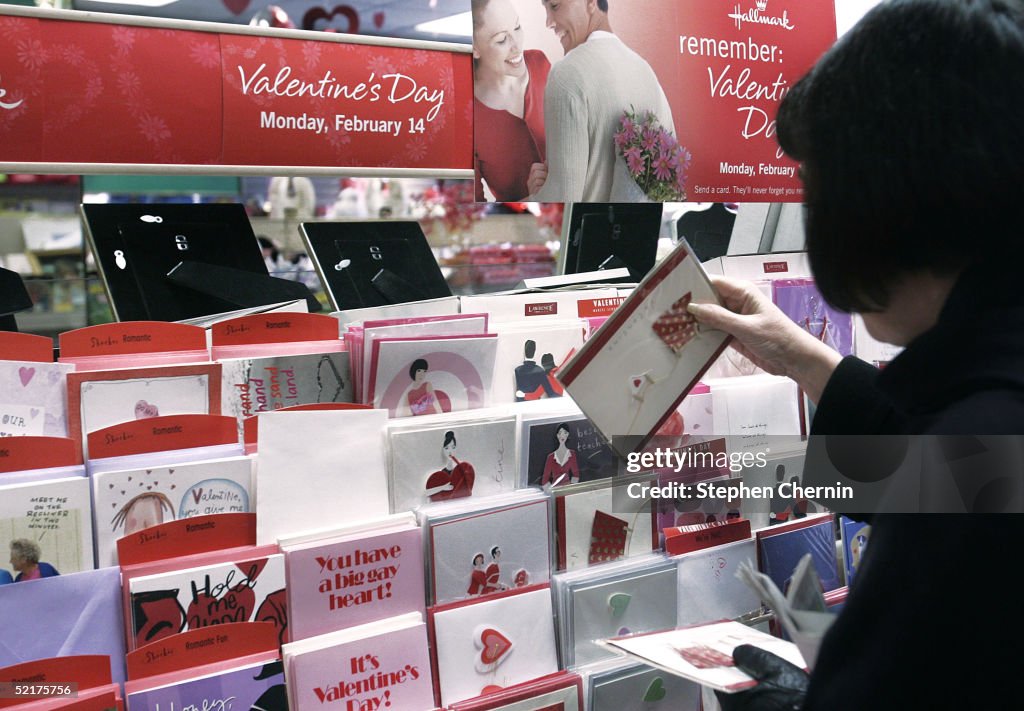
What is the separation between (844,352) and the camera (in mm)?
2111

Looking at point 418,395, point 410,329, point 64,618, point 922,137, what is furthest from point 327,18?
point 922,137

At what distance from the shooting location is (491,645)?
1510 millimetres

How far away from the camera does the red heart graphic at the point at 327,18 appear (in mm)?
1875

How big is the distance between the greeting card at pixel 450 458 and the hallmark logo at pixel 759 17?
119 centimetres

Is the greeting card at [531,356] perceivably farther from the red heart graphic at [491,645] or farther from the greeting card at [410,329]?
the red heart graphic at [491,645]


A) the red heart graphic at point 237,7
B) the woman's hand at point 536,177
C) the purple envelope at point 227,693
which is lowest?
the purple envelope at point 227,693

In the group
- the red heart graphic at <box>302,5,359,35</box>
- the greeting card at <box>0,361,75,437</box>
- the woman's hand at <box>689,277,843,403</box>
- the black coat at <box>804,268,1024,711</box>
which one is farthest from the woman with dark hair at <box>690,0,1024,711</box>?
the red heart graphic at <box>302,5,359,35</box>

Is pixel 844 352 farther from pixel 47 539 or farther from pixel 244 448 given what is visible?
pixel 47 539

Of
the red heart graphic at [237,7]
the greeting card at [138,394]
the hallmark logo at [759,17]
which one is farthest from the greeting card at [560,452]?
the red heart graphic at [237,7]

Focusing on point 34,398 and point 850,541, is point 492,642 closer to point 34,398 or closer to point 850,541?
point 34,398

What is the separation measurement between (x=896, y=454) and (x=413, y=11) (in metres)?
1.56

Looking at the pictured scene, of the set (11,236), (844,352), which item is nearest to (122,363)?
(844,352)

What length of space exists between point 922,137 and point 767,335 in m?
0.76

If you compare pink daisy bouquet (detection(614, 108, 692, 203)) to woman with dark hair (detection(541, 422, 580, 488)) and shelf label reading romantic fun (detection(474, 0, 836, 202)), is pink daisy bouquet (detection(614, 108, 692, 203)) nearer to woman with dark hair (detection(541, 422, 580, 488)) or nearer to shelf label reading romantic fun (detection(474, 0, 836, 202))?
shelf label reading romantic fun (detection(474, 0, 836, 202))
